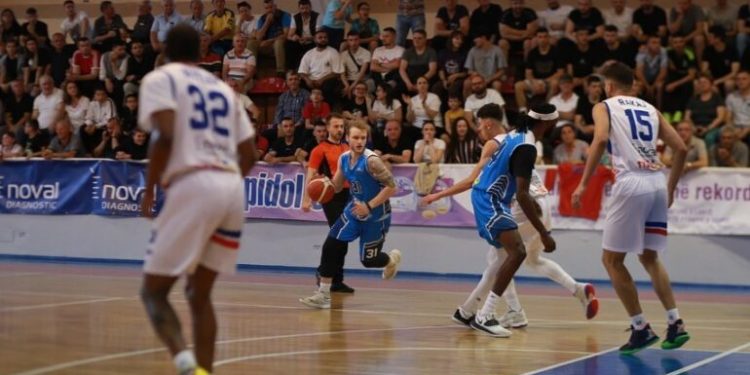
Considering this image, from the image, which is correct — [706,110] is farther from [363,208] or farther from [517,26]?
[363,208]

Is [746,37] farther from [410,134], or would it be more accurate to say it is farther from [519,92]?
[410,134]

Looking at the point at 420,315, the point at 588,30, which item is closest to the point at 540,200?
the point at 420,315

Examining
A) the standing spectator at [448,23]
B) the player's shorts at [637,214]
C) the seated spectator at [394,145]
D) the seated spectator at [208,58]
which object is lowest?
the seated spectator at [394,145]

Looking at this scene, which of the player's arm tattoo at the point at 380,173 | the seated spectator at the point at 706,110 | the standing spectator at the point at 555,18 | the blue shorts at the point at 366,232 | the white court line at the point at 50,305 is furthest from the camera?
the standing spectator at the point at 555,18

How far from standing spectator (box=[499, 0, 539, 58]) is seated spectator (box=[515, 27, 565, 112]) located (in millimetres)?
644

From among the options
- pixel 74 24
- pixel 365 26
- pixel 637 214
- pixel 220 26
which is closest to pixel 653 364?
pixel 637 214

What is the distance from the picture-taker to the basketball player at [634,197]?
9.20 metres

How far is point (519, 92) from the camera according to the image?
18.8 metres

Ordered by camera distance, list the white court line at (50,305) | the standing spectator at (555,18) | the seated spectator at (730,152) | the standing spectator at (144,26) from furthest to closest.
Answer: the standing spectator at (144,26)
the standing spectator at (555,18)
the seated spectator at (730,152)
the white court line at (50,305)

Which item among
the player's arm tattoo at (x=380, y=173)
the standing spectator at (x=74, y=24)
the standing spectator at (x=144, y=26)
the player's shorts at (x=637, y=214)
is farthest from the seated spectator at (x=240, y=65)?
the player's shorts at (x=637, y=214)

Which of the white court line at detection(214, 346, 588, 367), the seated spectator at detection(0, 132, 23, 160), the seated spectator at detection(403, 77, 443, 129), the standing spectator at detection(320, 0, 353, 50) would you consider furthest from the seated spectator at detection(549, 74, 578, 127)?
the seated spectator at detection(0, 132, 23, 160)

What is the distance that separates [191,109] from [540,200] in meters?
5.97

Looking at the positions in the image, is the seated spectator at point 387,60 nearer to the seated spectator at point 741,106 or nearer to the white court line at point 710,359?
the seated spectator at point 741,106

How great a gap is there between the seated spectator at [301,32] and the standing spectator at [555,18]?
14.0 ft
